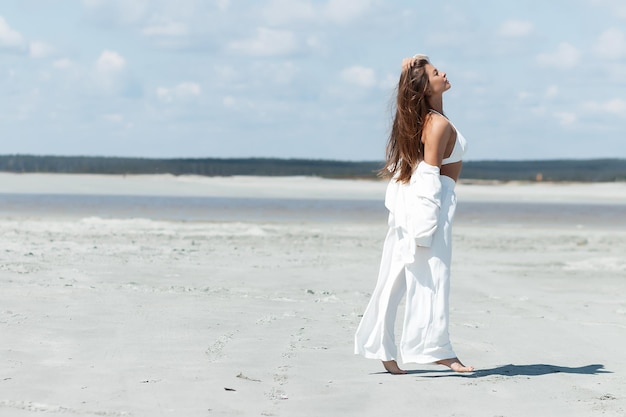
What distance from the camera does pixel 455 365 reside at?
5.83 meters

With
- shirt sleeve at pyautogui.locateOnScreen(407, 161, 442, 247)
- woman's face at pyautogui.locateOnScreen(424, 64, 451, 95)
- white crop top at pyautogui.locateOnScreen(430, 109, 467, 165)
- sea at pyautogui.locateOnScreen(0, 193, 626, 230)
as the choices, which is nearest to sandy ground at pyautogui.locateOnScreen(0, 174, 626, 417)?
shirt sleeve at pyautogui.locateOnScreen(407, 161, 442, 247)

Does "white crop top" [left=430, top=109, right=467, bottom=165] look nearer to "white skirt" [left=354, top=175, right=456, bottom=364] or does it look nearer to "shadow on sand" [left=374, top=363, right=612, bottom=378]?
"white skirt" [left=354, top=175, right=456, bottom=364]

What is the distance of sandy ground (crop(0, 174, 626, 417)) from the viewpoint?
502 centimetres

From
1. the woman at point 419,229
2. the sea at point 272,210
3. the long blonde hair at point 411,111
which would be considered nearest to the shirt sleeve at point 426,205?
the woman at point 419,229

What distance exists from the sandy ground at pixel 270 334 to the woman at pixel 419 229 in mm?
201

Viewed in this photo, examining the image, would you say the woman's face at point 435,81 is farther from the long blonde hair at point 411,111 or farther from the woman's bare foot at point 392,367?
the woman's bare foot at point 392,367

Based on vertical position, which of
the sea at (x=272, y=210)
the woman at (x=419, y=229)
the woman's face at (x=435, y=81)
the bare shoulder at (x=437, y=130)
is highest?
the woman's face at (x=435, y=81)

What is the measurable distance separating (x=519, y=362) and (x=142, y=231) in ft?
40.7

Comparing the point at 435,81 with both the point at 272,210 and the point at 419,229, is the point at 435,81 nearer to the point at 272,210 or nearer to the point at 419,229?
the point at 419,229

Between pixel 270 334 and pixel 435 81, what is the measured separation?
7.32ft

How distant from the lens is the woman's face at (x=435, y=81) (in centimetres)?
588

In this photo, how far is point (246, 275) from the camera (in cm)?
1096

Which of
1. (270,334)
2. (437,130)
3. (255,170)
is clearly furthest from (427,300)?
(255,170)

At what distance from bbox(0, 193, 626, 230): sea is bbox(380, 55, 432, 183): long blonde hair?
18244mm
